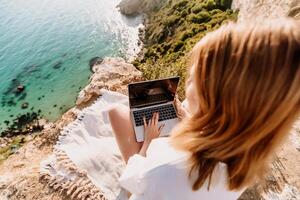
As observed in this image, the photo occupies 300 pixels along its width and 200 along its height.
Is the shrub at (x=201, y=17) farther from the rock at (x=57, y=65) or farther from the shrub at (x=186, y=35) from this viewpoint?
the rock at (x=57, y=65)

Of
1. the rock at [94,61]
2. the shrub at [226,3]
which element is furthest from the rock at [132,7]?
the shrub at [226,3]

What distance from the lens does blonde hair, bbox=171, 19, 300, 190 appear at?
6.87 ft

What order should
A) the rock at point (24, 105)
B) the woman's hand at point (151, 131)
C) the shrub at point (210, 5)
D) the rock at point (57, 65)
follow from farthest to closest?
the shrub at point (210, 5) → the rock at point (57, 65) → the rock at point (24, 105) → the woman's hand at point (151, 131)

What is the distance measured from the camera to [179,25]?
27547 millimetres

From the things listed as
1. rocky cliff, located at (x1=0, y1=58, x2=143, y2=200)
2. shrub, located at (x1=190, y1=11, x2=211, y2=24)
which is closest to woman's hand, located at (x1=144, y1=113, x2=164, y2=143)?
rocky cliff, located at (x1=0, y1=58, x2=143, y2=200)

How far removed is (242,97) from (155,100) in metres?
3.29

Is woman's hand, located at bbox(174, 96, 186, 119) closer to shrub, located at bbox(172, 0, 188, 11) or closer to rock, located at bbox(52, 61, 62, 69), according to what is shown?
rock, located at bbox(52, 61, 62, 69)

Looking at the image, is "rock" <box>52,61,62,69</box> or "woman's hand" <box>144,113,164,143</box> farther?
"rock" <box>52,61,62,69</box>

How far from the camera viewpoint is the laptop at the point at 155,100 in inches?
204

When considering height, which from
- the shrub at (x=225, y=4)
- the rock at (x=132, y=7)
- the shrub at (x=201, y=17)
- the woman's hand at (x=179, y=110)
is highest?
the woman's hand at (x=179, y=110)

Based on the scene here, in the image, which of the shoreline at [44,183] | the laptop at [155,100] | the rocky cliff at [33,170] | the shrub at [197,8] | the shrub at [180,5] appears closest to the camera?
the shoreline at [44,183]

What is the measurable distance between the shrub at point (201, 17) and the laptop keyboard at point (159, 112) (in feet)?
69.9

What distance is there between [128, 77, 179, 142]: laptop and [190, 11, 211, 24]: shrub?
21.2 meters

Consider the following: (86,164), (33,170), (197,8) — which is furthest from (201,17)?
(86,164)
